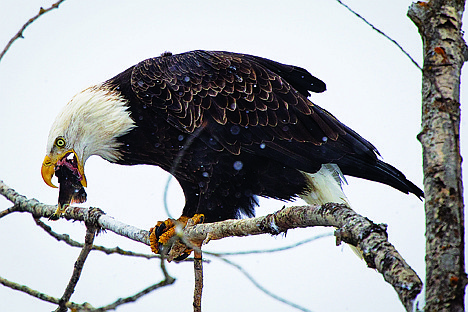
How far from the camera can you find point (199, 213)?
3.44 m

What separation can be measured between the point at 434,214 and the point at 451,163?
14 cm

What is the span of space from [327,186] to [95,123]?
167cm

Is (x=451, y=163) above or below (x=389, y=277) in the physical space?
above

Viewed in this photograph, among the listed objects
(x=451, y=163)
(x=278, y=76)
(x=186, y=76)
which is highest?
(x=278, y=76)

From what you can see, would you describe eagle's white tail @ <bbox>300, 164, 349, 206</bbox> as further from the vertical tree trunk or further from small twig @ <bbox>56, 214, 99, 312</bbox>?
the vertical tree trunk

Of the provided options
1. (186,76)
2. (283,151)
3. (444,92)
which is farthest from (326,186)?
(444,92)

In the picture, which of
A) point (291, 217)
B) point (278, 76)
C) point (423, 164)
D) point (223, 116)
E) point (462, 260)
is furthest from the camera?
point (278, 76)

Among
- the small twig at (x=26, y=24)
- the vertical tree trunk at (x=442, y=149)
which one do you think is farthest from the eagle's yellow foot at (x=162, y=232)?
the vertical tree trunk at (x=442, y=149)

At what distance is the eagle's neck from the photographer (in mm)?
3416

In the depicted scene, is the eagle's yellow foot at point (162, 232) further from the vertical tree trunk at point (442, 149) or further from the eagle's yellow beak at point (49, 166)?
the vertical tree trunk at point (442, 149)

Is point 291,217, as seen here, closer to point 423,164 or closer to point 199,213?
point 423,164

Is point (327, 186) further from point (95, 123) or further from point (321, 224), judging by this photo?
point (321, 224)

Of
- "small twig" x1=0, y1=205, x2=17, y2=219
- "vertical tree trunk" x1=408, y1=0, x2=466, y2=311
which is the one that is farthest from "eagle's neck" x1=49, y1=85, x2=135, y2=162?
"vertical tree trunk" x1=408, y1=0, x2=466, y2=311

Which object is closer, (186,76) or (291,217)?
(291,217)
